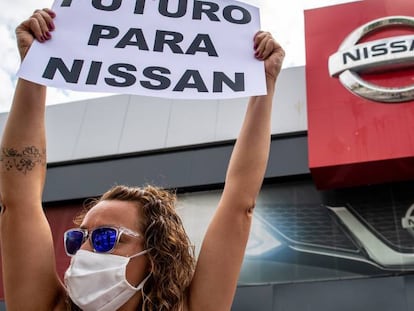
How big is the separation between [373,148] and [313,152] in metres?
0.78

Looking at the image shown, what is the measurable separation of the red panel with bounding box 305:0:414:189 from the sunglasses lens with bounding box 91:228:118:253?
571 centimetres

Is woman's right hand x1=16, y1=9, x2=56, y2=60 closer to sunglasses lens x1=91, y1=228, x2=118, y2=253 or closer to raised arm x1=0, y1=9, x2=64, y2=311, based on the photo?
raised arm x1=0, y1=9, x2=64, y2=311

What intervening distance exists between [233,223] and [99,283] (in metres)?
0.41

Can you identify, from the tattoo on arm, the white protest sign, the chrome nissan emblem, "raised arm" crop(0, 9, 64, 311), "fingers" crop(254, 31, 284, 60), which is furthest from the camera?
the chrome nissan emblem

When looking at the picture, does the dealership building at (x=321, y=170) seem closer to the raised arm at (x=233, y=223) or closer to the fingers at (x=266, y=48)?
the fingers at (x=266, y=48)

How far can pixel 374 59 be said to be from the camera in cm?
743

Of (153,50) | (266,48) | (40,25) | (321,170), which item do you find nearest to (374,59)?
(321,170)

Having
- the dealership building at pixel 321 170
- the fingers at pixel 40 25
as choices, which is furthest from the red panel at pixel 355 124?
the fingers at pixel 40 25

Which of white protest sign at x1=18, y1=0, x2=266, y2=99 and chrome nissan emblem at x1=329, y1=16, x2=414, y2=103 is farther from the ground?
chrome nissan emblem at x1=329, y1=16, x2=414, y2=103

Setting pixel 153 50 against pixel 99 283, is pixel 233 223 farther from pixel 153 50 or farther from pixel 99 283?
pixel 153 50

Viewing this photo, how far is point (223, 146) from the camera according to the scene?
888 centimetres

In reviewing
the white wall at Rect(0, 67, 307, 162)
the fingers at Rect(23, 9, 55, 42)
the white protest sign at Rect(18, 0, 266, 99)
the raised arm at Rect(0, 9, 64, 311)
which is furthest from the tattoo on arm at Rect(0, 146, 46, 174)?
the white wall at Rect(0, 67, 307, 162)

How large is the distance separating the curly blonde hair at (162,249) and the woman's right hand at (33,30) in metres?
0.54

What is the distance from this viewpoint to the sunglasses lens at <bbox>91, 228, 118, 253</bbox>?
4.85 ft
